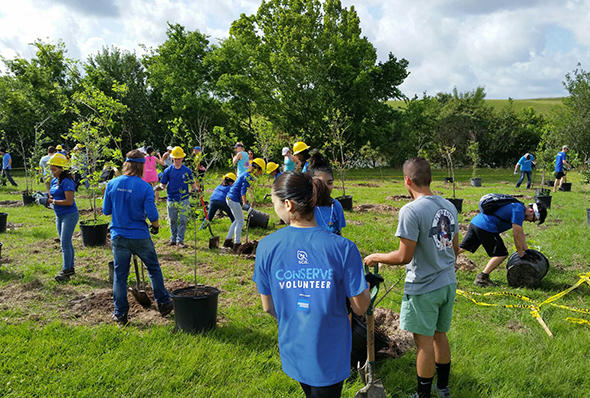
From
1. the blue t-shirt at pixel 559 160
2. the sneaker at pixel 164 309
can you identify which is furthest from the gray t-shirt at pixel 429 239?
the blue t-shirt at pixel 559 160

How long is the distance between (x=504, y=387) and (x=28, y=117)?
119 ft

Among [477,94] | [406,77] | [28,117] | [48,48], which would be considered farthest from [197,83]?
[477,94]

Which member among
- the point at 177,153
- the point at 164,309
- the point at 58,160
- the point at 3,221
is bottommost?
the point at 164,309

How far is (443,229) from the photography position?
2922 mm

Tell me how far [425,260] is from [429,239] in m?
0.17

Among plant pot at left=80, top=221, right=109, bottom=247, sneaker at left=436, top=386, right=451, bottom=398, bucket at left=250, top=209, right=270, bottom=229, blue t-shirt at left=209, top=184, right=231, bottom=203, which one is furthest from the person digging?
plant pot at left=80, top=221, right=109, bottom=247

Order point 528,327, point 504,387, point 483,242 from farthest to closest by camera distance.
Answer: point 483,242 → point 528,327 → point 504,387

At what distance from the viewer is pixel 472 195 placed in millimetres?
16500

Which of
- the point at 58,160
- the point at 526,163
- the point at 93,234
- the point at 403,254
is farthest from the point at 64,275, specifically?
the point at 526,163

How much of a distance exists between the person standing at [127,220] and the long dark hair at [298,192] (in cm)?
303

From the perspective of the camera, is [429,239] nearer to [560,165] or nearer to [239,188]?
[239,188]

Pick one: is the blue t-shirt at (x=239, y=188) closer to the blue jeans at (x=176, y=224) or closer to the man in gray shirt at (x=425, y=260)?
the blue jeans at (x=176, y=224)

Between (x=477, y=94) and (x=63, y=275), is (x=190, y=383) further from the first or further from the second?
(x=477, y=94)

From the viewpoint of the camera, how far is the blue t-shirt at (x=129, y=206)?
4516 mm
